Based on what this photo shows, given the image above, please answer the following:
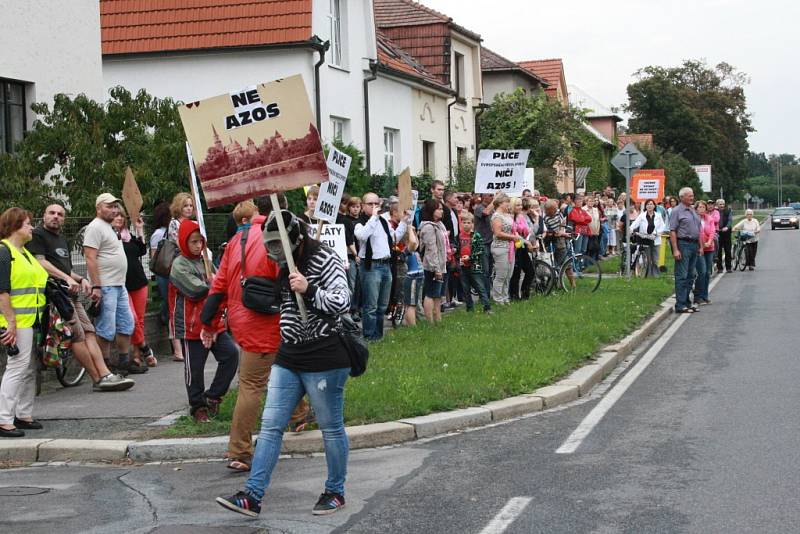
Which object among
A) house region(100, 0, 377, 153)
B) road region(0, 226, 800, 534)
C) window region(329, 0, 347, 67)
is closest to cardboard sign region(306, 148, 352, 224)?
road region(0, 226, 800, 534)

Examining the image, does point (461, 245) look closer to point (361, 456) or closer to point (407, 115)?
point (361, 456)

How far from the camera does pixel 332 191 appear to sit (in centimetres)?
873

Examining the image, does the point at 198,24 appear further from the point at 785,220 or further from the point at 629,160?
the point at 785,220

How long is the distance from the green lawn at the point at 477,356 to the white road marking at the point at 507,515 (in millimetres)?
2427

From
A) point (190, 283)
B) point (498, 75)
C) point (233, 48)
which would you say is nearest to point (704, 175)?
point (498, 75)

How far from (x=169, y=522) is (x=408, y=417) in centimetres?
298

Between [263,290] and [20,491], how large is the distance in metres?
2.14

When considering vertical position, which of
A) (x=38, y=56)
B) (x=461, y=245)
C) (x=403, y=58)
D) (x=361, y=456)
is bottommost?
(x=361, y=456)

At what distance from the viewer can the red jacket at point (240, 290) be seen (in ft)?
23.1

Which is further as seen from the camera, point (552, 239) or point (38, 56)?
Answer: point (552, 239)

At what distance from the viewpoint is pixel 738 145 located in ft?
332

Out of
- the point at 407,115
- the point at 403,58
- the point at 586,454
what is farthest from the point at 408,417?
the point at 403,58

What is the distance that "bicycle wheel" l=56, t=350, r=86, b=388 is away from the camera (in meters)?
11.1

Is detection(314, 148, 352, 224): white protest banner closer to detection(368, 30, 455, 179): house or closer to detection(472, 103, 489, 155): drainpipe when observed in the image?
detection(368, 30, 455, 179): house
